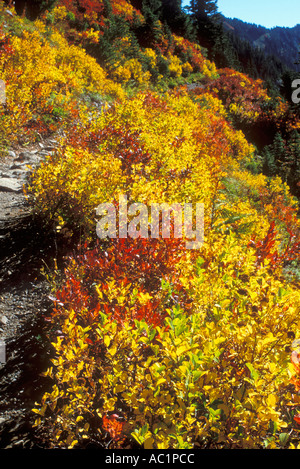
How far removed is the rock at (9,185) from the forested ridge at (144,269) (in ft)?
0.64

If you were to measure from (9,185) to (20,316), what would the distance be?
277 centimetres

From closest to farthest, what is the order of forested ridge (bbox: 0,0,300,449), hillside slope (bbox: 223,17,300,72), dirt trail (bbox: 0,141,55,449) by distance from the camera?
forested ridge (bbox: 0,0,300,449) < dirt trail (bbox: 0,141,55,449) < hillside slope (bbox: 223,17,300,72)

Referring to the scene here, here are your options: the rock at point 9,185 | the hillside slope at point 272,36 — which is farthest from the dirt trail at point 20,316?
the hillside slope at point 272,36

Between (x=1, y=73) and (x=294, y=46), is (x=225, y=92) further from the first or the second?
(x=294, y=46)

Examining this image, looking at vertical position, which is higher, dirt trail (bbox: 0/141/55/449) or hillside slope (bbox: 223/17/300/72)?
hillside slope (bbox: 223/17/300/72)

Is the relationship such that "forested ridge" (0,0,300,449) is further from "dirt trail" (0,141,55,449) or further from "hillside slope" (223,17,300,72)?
"hillside slope" (223,17,300,72)

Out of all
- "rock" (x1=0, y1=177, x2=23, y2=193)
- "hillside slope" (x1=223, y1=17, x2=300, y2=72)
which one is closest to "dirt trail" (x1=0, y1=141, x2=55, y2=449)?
"rock" (x1=0, y1=177, x2=23, y2=193)

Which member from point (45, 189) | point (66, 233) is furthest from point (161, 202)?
point (45, 189)

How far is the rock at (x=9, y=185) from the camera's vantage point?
4750 millimetres

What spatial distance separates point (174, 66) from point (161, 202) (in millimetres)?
18470

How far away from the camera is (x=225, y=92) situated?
698 inches

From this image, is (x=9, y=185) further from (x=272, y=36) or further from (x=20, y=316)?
(x=272, y=36)

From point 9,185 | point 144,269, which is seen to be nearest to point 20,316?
point 144,269

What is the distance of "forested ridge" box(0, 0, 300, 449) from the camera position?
1.64m
